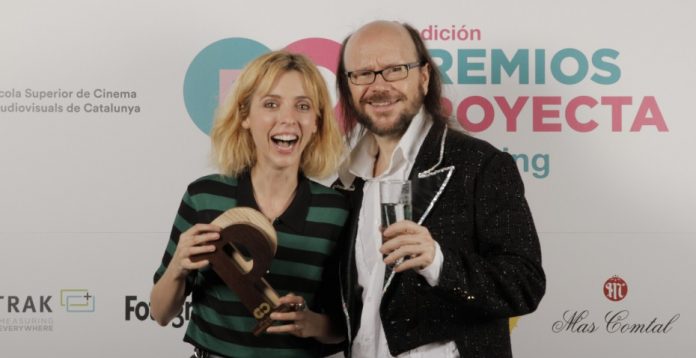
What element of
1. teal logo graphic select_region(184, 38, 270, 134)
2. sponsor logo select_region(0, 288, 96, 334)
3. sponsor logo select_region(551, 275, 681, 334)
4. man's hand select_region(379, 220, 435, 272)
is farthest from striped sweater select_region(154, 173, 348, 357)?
sponsor logo select_region(551, 275, 681, 334)

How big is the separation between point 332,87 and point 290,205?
113cm

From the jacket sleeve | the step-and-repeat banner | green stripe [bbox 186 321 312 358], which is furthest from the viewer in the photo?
the step-and-repeat banner

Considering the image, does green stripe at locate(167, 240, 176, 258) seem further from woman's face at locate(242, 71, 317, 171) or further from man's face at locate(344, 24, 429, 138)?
man's face at locate(344, 24, 429, 138)

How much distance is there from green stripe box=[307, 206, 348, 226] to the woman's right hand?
0.32 meters

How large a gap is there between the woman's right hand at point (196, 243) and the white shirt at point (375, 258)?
42 centimetres

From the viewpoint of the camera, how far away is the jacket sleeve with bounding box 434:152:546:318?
1.96 metres

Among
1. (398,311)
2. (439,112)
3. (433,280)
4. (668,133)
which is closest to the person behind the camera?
(433,280)

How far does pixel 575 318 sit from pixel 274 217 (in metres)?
1.51

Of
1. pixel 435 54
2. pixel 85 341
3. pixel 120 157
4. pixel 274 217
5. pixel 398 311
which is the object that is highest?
pixel 435 54

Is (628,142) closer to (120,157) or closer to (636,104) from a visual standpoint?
A: (636,104)

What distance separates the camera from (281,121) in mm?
2258

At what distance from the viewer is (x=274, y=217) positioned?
224 cm

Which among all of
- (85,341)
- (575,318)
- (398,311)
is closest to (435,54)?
(575,318)

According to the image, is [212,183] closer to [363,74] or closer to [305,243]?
[305,243]
